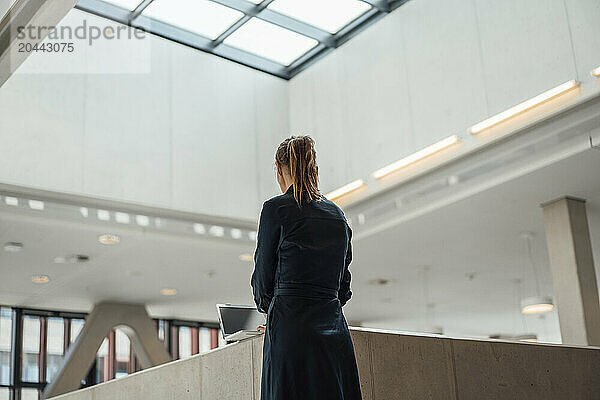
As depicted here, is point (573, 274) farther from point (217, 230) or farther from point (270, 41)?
point (270, 41)

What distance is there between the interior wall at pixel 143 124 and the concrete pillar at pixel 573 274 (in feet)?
12.1

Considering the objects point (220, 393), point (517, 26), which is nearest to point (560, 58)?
point (517, 26)

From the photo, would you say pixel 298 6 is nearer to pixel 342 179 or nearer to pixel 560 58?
pixel 342 179

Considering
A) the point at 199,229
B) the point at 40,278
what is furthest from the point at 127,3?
the point at 40,278

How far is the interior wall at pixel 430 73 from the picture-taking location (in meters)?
7.53

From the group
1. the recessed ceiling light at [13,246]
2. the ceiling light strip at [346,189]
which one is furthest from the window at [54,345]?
the ceiling light strip at [346,189]

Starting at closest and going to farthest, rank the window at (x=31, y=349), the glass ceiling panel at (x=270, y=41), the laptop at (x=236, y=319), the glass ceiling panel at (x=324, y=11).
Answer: the laptop at (x=236, y=319)
the glass ceiling panel at (x=324, y=11)
the glass ceiling panel at (x=270, y=41)
the window at (x=31, y=349)

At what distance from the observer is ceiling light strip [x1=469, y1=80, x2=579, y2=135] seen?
732cm

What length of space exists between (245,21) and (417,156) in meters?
2.62

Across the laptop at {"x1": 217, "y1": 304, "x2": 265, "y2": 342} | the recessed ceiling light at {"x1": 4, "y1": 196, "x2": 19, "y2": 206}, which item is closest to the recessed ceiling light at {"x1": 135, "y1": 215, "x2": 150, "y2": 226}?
the recessed ceiling light at {"x1": 4, "y1": 196, "x2": 19, "y2": 206}

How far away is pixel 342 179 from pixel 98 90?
124 inches

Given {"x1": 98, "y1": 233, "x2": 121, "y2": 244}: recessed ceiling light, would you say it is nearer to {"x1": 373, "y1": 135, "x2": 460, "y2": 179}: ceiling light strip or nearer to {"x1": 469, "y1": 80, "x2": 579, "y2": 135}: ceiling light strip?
{"x1": 373, "y1": 135, "x2": 460, "y2": 179}: ceiling light strip

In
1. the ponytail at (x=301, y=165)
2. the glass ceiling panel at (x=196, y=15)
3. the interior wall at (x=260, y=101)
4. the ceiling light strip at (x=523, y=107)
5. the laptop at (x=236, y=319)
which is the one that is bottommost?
the laptop at (x=236, y=319)

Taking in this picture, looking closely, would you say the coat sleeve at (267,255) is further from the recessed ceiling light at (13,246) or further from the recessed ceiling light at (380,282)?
the recessed ceiling light at (380,282)
